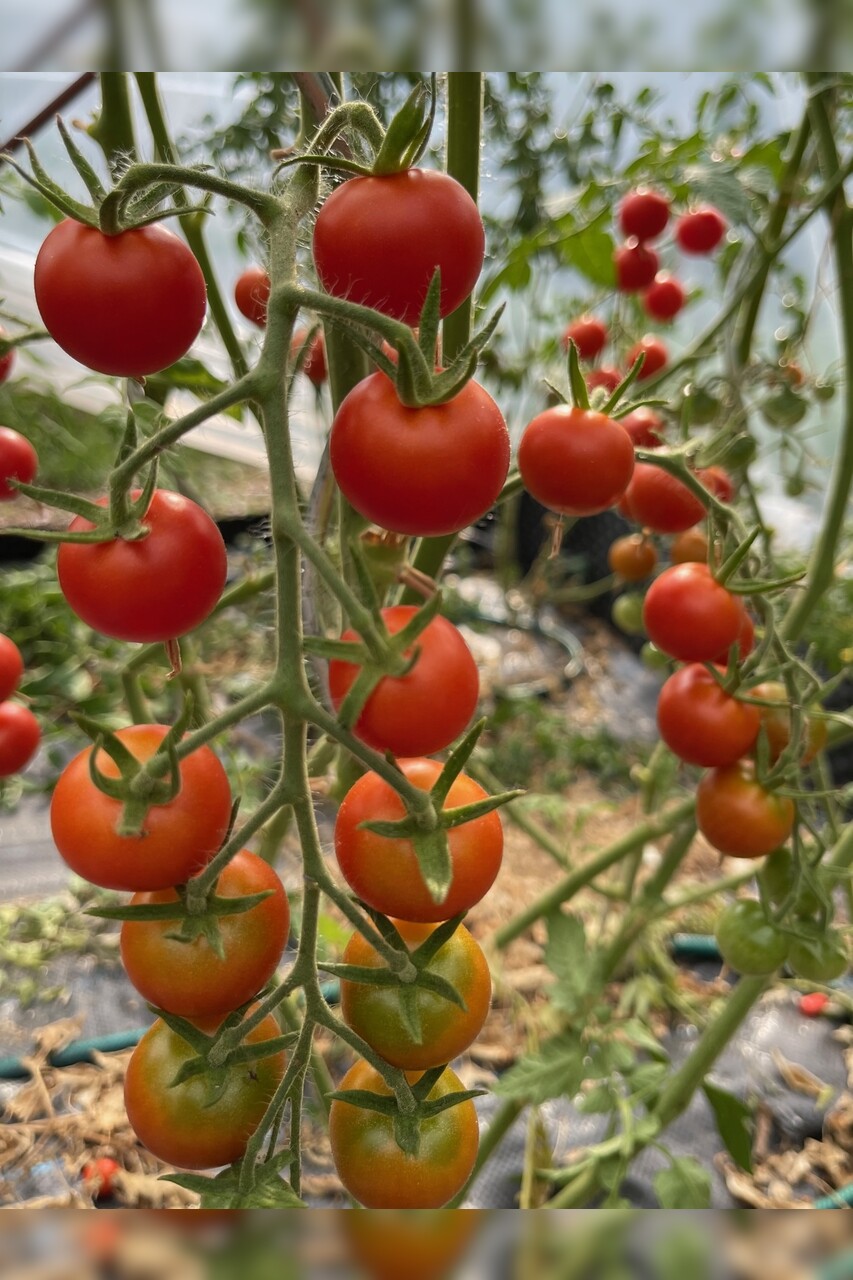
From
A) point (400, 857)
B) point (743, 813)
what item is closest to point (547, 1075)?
point (743, 813)

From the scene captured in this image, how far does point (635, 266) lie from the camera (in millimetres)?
1126

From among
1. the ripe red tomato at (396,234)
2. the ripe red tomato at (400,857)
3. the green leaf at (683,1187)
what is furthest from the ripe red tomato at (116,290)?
the green leaf at (683,1187)

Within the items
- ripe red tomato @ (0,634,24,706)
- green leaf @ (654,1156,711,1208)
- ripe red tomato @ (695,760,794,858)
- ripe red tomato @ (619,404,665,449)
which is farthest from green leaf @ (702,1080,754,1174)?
ripe red tomato @ (0,634,24,706)

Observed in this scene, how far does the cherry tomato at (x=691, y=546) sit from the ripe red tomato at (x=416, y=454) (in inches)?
19.1

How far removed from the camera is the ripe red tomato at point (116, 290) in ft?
1.02

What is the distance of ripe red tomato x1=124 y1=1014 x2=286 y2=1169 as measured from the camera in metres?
0.38

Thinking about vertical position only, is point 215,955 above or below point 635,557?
below

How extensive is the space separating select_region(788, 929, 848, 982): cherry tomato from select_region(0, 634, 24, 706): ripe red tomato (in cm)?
61

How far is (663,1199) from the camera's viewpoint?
75cm

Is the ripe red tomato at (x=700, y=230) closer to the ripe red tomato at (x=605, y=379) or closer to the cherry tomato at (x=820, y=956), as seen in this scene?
the ripe red tomato at (x=605, y=379)

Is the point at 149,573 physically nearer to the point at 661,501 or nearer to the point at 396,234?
the point at 396,234

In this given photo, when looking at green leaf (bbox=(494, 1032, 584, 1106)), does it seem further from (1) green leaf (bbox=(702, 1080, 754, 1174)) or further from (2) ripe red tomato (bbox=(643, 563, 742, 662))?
(2) ripe red tomato (bbox=(643, 563, 742, 662))

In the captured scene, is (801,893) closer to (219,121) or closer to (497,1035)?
(497,1035)

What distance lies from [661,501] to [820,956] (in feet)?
1.23
